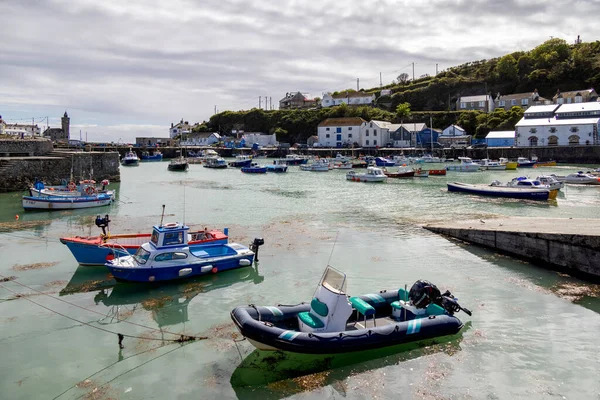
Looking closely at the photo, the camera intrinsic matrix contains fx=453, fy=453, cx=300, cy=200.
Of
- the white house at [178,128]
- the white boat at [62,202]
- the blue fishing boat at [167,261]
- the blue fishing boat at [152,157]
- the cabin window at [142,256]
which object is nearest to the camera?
the blue fishing boat at [167,261]

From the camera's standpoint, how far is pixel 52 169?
42.1 meters

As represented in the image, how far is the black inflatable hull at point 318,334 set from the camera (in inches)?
377

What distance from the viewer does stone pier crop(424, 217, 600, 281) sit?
1538 cm

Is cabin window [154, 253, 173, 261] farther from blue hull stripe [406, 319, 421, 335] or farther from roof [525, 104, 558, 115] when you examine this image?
roof [525, 104, 558, 115]

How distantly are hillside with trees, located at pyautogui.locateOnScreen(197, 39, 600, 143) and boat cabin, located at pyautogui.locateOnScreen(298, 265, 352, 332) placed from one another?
95440mm

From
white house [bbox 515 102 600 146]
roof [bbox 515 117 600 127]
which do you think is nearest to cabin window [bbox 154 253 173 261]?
white house [bbox 515 102 600 146]

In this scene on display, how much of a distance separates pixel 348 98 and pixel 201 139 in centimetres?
4460

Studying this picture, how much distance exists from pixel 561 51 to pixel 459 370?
132m

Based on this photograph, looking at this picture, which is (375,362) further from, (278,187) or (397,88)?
(397,88)

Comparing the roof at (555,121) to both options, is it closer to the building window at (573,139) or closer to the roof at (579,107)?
the building window at (573,139)

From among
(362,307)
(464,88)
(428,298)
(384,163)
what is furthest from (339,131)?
(362,307)

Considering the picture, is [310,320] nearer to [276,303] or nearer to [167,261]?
[276,303]

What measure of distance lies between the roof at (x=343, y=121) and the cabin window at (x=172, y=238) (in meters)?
90.8

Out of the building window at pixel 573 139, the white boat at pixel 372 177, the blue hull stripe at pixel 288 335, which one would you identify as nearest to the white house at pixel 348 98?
the building window at pixel 573 139
